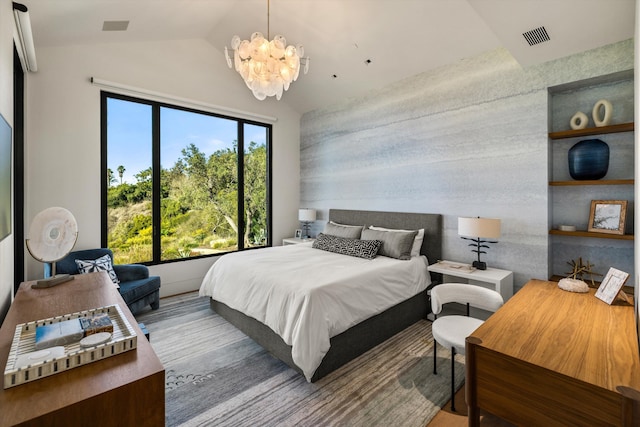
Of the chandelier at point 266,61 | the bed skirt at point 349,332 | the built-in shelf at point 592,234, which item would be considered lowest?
the bed skirt at point 349,332

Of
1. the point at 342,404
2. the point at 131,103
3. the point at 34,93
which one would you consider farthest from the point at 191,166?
the point at 342,404

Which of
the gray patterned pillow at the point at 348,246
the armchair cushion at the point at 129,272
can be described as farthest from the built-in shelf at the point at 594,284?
the armchair cushion at the point at 129,272

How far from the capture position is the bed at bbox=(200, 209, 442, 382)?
2.24 meters

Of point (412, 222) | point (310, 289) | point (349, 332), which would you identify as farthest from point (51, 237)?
point (412, 222)

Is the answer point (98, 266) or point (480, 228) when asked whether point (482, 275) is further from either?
point (98, 266)

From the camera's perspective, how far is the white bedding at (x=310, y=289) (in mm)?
2205

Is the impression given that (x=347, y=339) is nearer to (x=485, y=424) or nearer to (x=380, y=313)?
(x=380, y=313)

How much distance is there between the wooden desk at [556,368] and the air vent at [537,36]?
2.20m

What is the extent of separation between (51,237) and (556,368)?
2.98m

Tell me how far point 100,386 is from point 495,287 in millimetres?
3136

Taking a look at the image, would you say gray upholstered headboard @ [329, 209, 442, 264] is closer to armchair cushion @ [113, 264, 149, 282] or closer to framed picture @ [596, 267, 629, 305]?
framed picture @ [596, 267, 629, 305]

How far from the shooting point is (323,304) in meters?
2.29

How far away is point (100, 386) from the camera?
917 mm

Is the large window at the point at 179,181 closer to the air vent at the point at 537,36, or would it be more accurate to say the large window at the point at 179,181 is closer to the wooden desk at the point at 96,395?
the wooden desk at the point at 96,395
